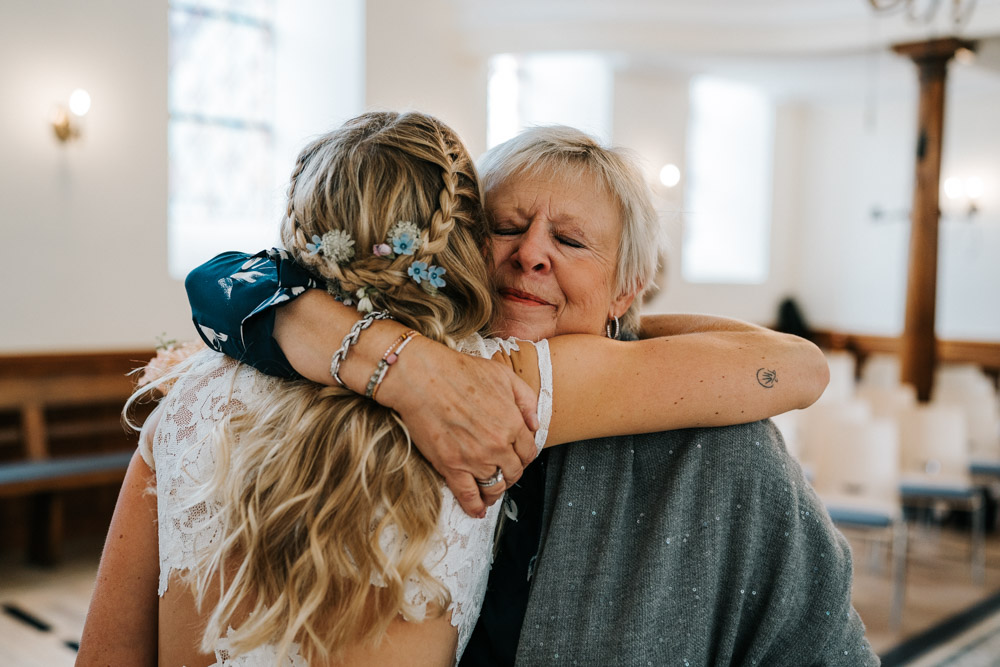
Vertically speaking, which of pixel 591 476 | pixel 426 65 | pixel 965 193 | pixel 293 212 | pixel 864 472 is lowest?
pixel 864 472

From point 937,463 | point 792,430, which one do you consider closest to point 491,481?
point 792,430

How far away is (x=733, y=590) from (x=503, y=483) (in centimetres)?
39

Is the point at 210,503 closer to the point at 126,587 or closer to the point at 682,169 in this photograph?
the point at 126,587

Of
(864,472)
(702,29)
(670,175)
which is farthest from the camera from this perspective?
(670,175)

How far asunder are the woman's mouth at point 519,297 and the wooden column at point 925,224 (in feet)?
20.9

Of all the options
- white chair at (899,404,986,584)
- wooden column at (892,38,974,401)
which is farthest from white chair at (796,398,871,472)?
wooden column at (892,38,974,401)

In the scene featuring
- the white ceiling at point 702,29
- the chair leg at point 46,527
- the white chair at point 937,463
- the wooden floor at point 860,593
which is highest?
the white ceiling at point 702,29

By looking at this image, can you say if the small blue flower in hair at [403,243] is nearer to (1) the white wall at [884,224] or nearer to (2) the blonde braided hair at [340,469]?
(2) the blonde braided hair at [340,469]

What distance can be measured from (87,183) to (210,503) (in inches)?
188

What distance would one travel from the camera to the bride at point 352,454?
0.96 metres

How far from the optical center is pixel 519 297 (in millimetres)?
1301

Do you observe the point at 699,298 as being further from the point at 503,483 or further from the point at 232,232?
the point at 503,483

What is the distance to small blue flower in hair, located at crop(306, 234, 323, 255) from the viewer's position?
1001mm

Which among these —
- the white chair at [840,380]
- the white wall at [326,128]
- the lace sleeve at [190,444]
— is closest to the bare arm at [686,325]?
the white wall at [326,128]
